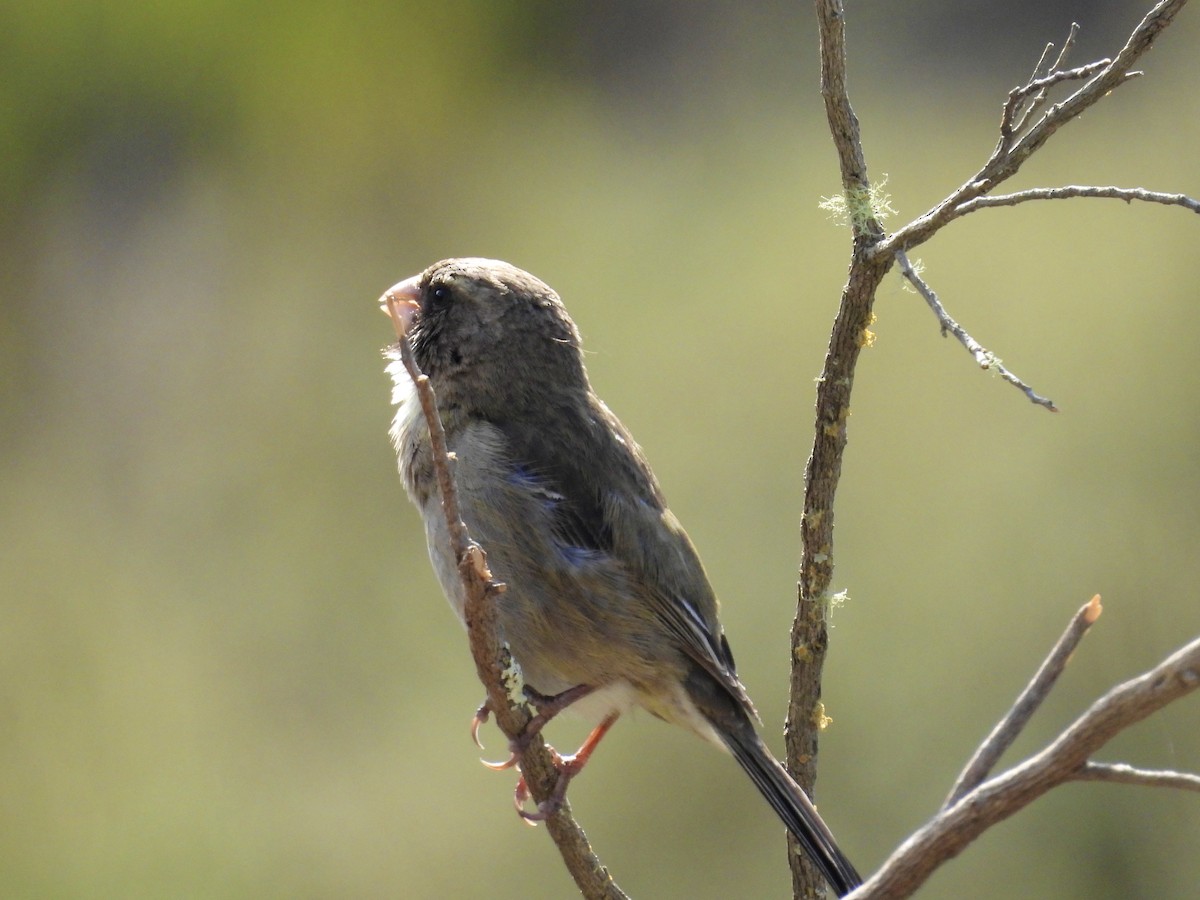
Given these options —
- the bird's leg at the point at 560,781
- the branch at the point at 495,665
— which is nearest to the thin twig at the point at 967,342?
the branch at the point at 495,665

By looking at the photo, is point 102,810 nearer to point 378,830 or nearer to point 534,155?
point 378,830

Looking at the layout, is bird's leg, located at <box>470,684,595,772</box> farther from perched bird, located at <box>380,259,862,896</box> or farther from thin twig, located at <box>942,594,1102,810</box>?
thin twig, located at <box>942,594,1102,810</box>

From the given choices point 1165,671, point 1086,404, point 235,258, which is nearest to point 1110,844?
point 1086,404

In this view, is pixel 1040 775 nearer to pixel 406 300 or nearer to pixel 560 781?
pixel 560 781

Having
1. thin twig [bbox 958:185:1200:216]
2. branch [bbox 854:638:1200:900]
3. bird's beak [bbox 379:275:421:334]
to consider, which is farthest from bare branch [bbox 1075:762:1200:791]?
bird's beak [bbox 379:275:421:334]

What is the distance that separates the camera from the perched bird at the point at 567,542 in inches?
144

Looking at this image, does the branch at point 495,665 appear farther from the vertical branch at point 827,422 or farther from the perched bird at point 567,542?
the vertical branch at point 827,422

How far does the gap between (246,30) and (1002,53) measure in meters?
6.12

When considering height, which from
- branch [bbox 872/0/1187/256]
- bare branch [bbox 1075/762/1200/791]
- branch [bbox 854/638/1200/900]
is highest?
branch [bbox 872/0/1187/256]

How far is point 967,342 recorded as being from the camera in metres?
2.30

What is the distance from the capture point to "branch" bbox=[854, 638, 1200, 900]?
5.80ft

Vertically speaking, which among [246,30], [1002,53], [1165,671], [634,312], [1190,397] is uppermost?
[246,30]

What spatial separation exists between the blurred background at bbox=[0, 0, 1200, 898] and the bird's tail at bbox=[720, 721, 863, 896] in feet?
13.5

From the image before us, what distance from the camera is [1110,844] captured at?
7.90 metres
